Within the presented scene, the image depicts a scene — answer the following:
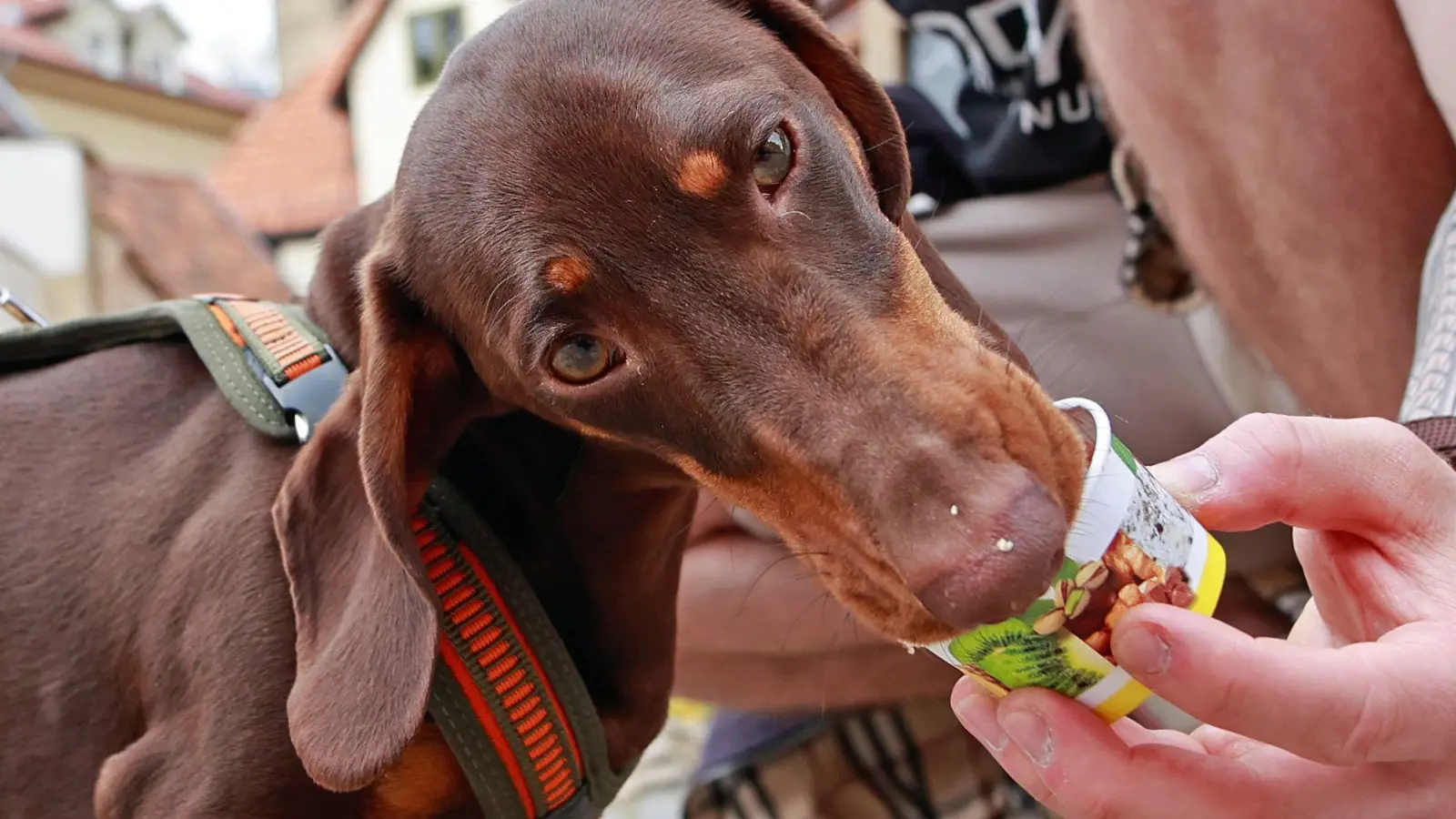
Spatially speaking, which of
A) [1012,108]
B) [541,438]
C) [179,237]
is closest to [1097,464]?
[541,438]

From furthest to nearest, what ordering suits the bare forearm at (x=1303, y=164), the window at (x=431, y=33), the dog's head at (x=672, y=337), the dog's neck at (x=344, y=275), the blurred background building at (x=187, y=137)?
the window at (x=431, y=33) < the blurred background building at (x=187, y=137) < the bare forearm at (x=1303, y=164) < the dog's neck at (x=344, y=275) < the dog's head at (x=672, y=337)

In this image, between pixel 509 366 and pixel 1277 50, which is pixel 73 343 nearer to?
pixel 509 366

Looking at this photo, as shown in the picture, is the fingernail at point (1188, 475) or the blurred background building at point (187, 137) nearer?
the fingernail at point (1188, 475)

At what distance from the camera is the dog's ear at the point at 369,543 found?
1.06 metres

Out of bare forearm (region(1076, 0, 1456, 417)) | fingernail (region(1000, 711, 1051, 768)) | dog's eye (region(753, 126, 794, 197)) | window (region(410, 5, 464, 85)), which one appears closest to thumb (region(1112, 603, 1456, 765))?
fingernail (region(1000, 711, 1051, 768))

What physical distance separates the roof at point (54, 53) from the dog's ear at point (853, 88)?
6.34 metres

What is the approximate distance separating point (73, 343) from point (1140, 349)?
62.0 inches

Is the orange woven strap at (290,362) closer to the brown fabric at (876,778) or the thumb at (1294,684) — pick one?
the thumb at (1294,684)

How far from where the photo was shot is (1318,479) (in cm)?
100

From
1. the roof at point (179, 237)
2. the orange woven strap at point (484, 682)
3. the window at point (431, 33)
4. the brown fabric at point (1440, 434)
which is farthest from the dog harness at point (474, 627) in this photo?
the window at point (431, 33)

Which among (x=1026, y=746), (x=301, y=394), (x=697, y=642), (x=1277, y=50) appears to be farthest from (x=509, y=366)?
(x=1277, y=50)

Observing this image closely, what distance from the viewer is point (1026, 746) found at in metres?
0.98

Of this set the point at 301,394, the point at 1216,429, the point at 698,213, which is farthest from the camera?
the point at 1216,429

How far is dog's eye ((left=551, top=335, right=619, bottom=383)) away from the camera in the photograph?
1.00 m
